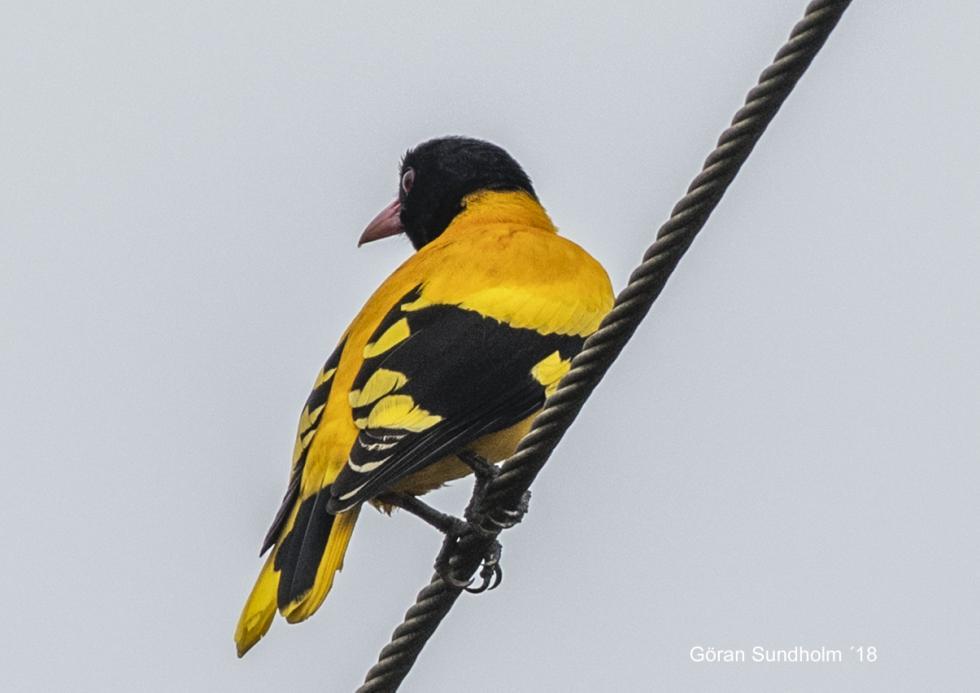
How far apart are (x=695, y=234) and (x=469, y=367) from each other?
6.03 feet

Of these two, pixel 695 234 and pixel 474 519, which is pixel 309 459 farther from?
pixel 695 234

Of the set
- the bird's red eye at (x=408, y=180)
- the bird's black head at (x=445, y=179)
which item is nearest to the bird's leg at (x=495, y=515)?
the bird's black head at (x=445, y=179)

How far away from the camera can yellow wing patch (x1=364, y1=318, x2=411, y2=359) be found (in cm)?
632

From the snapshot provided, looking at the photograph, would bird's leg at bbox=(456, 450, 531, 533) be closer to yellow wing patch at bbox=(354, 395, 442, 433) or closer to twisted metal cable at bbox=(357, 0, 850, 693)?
twisted metal cable at bbox=(357, 0, 850, 693)

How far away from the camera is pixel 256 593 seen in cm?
570

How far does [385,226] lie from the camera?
30.1ft

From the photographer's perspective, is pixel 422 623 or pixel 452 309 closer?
pixel 422 623

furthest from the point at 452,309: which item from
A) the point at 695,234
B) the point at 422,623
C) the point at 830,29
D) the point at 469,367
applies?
the point at 830,29

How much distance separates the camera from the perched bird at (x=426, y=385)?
5695 mm

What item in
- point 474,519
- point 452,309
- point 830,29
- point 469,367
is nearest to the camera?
point 830,29

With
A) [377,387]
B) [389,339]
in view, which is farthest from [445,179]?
[377,387]

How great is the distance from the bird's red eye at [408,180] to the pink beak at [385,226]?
0.12 meters

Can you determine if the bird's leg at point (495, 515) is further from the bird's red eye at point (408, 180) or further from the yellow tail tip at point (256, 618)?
the bird's red eye at point (408, 180)

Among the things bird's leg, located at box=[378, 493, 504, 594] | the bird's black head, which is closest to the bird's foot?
bird's leg, located at box=[378, 493, 504, 594]
